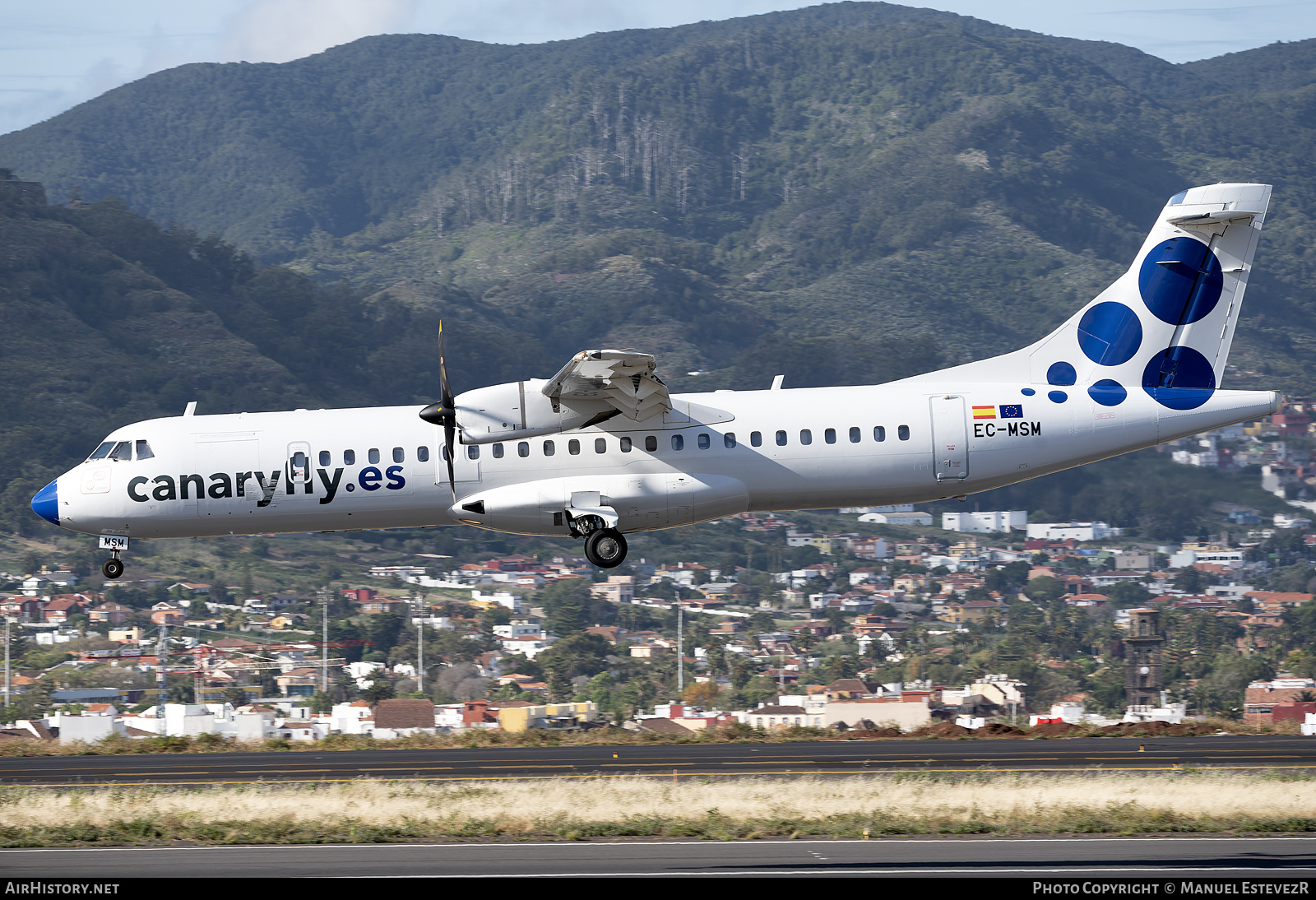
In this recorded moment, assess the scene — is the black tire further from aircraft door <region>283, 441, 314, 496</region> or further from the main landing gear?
aircraft door <region>283, 441, 314, 496</region>

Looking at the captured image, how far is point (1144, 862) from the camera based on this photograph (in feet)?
65.2

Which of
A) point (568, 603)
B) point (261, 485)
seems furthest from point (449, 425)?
point (568, 603)

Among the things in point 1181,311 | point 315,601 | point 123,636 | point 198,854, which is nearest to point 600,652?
point 315,601

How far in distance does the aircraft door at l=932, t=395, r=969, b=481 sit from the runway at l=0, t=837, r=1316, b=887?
10.3m

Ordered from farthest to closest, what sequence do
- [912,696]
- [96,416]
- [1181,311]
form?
[96,416], [912,696], [1181,311]

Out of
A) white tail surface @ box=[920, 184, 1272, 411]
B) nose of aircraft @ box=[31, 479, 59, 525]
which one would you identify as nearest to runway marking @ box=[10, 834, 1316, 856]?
nose of aircraft @ box=[31, 479, 59, 525]

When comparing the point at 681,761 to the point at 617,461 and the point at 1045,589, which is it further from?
the point at 1045,589

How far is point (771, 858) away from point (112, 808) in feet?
41.2

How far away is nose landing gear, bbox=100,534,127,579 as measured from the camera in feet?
105

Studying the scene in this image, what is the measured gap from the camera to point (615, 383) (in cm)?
2959

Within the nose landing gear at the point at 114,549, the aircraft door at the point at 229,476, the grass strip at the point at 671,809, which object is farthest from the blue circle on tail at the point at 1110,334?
the nose landing gear at the point at 114,549

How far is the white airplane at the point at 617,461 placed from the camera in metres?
31.2

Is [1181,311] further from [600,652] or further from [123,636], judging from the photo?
[123,636]

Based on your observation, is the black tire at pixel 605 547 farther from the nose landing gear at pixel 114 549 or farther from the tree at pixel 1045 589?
the tree at pixel 1045 589
